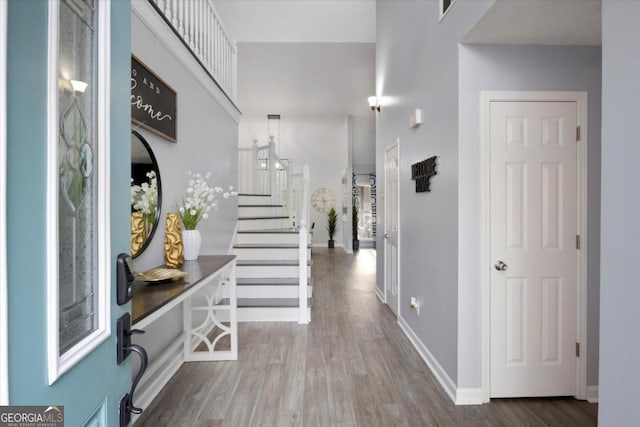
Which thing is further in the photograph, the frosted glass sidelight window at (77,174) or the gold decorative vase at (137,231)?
the gold decorative vase at (137,231)

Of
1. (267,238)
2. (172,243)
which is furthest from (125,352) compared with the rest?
(267,238)

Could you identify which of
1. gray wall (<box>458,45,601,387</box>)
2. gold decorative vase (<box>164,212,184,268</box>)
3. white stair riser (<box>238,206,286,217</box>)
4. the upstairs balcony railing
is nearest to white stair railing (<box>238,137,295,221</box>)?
the upstairs balcony railing

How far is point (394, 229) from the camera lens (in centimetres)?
417

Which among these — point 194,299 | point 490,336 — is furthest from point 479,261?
point 194,299

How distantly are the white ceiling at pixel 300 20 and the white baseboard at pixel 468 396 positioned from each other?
4525mm

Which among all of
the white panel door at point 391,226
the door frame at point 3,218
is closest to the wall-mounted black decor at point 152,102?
the door frame at point 3,218

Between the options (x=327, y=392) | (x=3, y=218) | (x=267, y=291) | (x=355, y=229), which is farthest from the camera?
(x=355, y=229)

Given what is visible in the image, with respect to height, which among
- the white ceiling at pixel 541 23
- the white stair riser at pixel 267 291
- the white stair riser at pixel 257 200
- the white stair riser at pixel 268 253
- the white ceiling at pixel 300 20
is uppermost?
the white ceiling at pixel 300 20

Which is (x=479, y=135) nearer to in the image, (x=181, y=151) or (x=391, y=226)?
(x=391, y=226)

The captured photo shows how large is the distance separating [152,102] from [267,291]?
2.48 metres

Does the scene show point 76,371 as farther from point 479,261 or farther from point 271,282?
point 271,282

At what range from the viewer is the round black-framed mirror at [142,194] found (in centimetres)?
212

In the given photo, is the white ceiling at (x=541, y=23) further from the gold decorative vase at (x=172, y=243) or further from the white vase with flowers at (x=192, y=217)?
the gold decorative vase at (x=172, y=243)

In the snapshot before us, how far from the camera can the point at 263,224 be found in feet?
18.9
